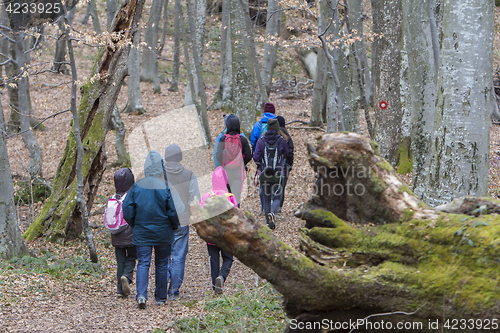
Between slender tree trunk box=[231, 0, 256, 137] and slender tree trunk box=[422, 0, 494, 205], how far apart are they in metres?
8.31

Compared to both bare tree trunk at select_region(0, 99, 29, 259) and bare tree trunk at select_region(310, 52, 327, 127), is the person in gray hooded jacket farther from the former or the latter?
bare tree trunk at select_region(310, 52, 327, 127)

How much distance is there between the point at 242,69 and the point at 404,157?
5.55 meters

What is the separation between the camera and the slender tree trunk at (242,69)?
1250cm

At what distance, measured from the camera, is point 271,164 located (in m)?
7.95

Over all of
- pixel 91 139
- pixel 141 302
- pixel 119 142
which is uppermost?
pixel 91 139

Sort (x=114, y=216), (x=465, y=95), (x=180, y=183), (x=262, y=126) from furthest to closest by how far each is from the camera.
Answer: (x=262, y=126) < (x=114, y=216) < (x=180, y=183) < (x=465, y=95)

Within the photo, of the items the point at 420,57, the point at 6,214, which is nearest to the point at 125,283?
the point at 6,214

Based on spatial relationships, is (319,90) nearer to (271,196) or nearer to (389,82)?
(389,82)

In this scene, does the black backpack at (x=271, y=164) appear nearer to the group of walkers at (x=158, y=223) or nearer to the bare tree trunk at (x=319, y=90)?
the group of walkers at (x=158, y=223)

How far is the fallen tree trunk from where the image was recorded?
303cm

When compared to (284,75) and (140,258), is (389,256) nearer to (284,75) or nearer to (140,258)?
(140,258)

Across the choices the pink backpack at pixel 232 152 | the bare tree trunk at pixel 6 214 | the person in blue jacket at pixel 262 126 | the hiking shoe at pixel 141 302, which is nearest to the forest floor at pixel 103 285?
the hiking shoe at pixel 141 302

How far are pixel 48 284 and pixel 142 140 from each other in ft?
37.3

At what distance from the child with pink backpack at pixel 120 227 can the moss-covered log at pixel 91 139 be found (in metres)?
2.74
